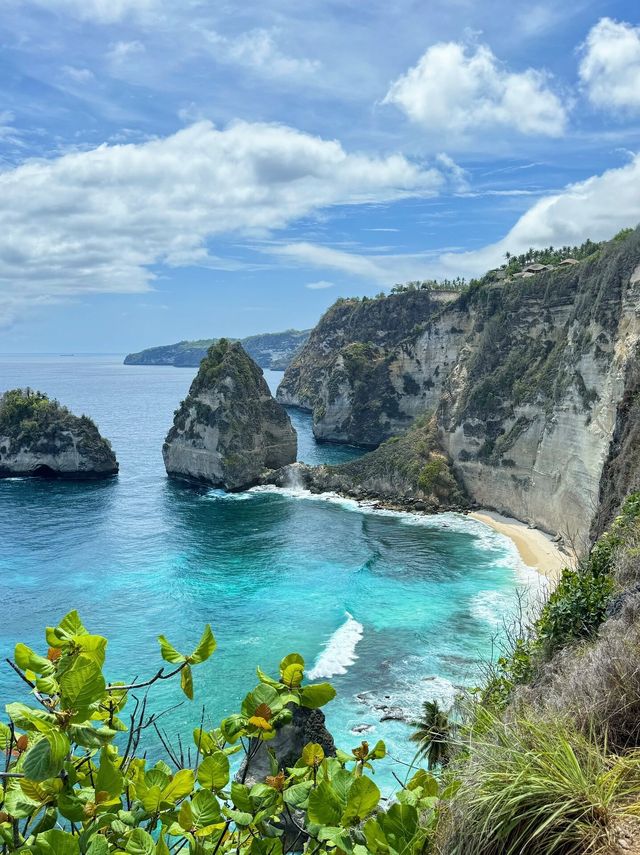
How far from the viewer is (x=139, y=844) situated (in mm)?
4535

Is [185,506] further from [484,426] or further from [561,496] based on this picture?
[561,496]

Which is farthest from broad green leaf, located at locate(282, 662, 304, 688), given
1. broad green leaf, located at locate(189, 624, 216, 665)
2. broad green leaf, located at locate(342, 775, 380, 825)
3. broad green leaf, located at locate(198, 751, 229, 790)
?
broad green leaf, located at locate(342, 775, 380, 825)

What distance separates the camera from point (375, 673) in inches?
1267

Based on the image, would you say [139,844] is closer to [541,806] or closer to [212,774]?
[212,774]

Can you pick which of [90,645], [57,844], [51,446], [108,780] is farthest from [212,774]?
[51,446]

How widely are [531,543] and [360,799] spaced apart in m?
51.2

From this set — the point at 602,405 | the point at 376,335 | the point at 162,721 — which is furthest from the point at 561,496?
the point at 376,335

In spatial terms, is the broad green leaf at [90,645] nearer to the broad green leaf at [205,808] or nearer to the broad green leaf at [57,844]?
the broad green leaf at [57,844]

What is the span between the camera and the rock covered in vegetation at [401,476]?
66625mm

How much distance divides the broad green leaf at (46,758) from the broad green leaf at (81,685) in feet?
0.74

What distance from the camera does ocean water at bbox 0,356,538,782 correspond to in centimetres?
3150

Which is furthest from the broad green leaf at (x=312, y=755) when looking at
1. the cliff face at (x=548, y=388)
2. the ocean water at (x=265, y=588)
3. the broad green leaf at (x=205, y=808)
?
the cliff face at (x=548, y=388)

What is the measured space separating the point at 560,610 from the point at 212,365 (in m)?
70.6

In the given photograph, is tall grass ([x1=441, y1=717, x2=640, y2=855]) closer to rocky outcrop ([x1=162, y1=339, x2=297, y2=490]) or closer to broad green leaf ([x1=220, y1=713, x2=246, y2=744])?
broad green leaf ([x1=220, y1=713, x2=246, y2=744])
